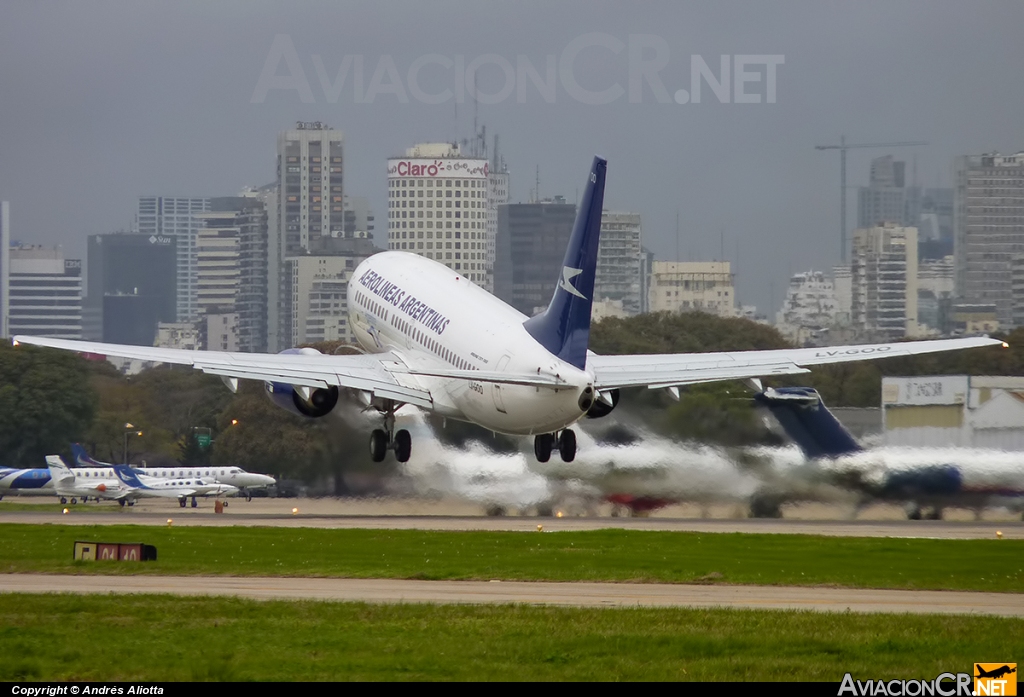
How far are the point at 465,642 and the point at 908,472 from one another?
38982mm

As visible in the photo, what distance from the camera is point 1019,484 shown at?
63.1 m

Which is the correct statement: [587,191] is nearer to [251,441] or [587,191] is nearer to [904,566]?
[904,566]

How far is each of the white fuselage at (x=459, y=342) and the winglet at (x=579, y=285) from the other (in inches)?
19.5

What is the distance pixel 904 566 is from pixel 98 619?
22756 mm

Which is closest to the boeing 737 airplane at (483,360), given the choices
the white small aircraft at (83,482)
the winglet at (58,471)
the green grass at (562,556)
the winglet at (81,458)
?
the green grass at (562,556)

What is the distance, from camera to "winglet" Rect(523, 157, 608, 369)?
46.1m

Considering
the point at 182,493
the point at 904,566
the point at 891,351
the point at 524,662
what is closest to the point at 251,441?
the point at 182,493

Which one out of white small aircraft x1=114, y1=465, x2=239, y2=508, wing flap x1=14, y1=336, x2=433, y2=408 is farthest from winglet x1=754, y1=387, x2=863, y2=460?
white small aircraft x1=114, y1=465, x2=239, y2=508

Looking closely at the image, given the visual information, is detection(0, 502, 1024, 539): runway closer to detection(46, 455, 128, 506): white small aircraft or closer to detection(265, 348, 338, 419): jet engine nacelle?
detection(265, 348, 338, 419): jet engine nacelle

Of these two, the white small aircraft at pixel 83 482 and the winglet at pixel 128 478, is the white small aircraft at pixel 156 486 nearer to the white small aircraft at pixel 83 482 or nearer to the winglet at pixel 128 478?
the winglet at pixel 128 478

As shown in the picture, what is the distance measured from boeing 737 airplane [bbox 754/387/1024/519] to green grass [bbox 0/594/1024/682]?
3139cm

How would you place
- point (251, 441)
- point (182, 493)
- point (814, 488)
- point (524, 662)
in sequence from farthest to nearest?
point (182, 493), point (251, 441), point (814, 488), point (524, 662)

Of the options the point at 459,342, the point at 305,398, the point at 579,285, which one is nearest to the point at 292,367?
the point at 305,398

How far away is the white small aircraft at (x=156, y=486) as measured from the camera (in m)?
101
